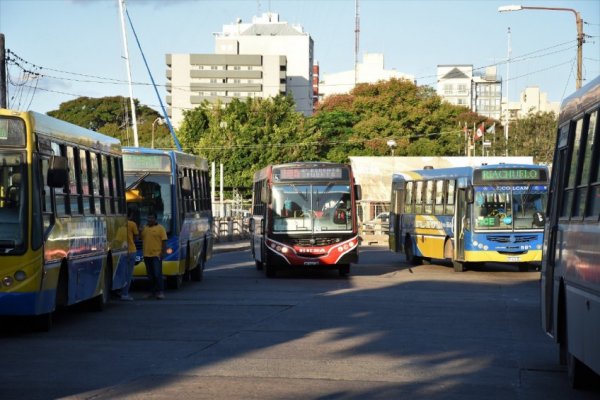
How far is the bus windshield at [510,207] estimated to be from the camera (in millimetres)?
32875

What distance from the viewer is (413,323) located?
58.9 feet

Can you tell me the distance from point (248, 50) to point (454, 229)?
5633 inches

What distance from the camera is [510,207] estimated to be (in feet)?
108

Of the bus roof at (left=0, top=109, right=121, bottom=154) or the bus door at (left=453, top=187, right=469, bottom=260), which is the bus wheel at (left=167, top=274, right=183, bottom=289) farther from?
the bus door at (left=453, top=187, right=469, bottom=260)

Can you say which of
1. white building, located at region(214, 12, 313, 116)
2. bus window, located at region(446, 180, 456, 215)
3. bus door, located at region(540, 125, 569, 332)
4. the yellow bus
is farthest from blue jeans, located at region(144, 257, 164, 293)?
white building, located at region(214, 12, 313, 116)

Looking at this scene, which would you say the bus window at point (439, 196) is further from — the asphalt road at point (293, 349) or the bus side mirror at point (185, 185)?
the bus side mirror at point (185, 185)

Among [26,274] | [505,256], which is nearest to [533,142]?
[505,256]

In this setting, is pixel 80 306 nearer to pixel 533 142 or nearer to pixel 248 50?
pixel 533 142

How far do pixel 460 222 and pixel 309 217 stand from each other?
487 centimetres

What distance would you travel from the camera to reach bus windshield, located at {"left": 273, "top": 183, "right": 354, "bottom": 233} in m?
30.9

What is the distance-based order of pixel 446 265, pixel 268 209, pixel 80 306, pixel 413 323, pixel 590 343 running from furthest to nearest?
pixel 446 265 < pixel 268 209 < pixel 80 306 < pixel 413 323 < pixel 590 343

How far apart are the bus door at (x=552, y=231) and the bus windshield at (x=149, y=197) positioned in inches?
543

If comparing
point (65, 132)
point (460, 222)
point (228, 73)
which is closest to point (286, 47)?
point (228, 73)

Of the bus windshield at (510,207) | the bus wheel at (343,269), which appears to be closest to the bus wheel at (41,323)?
the bus wheel at (343,269)
